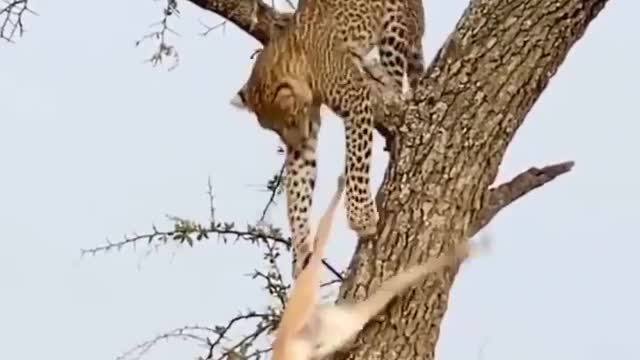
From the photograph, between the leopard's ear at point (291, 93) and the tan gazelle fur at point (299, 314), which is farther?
the leopard's ear at point (291, 93)

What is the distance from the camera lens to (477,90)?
7.76 ft

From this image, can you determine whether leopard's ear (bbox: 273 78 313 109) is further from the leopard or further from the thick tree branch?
the thick tree branch

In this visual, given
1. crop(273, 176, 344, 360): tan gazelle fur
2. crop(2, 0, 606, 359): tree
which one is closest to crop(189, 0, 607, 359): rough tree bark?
crop(2, 0, 606, 359): tree

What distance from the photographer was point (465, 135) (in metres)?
2.36

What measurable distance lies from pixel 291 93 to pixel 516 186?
2.33ft

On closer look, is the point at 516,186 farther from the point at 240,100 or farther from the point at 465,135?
the point at 240,100

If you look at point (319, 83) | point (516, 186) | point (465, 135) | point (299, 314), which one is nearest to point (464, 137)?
point (465, 135)

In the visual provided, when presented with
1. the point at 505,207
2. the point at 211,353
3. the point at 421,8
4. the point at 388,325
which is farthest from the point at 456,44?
the point at 421,8

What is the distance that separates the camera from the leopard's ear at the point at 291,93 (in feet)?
9.71

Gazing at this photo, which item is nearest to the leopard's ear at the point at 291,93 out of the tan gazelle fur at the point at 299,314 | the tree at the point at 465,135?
the tree at the point at 465,135

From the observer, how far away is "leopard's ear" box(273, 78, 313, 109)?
2.96 metres

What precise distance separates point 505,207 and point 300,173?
74cm

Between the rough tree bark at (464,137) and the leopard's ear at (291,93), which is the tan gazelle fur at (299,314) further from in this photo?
the leopard's ear at (291,93)

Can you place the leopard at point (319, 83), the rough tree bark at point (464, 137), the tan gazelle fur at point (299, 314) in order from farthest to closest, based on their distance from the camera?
the leopard at point (319, 83), the rough tree bark at point (464, 137), the tan gazelle fur at point (299, 314)
